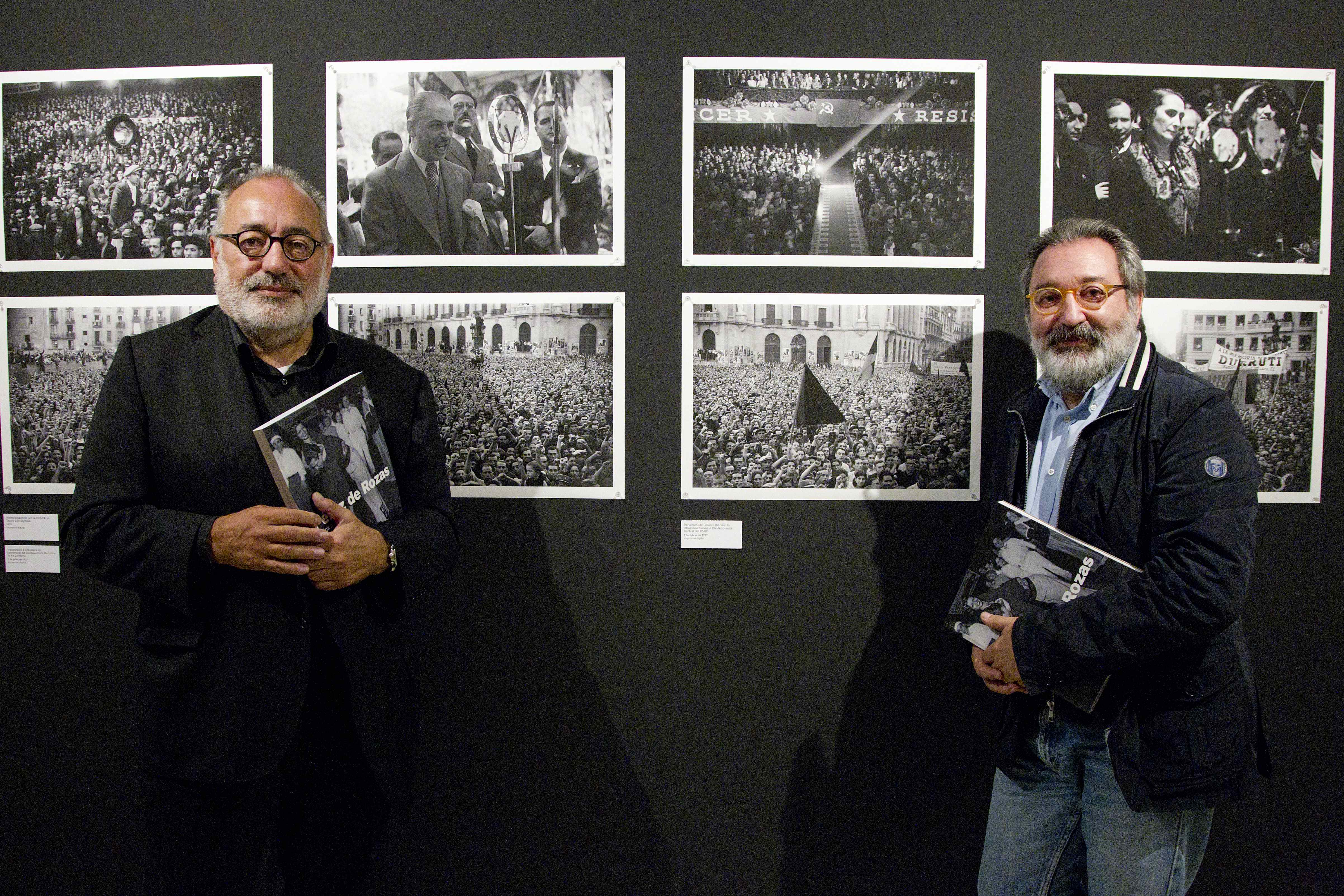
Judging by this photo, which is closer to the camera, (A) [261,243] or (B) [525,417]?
(A) [261,243]

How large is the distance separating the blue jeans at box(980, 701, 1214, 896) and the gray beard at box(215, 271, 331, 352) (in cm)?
206

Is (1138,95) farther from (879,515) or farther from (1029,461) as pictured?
(879,515)

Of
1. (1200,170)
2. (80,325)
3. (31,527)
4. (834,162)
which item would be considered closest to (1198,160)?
(1200,170)

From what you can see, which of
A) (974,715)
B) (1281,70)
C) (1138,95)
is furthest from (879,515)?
(1281,70)

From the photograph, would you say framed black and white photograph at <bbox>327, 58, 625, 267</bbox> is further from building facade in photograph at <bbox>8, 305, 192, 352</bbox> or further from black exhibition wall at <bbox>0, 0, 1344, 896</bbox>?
building facade in photograph at <bbox>8, 305, 192, 352</bbox>

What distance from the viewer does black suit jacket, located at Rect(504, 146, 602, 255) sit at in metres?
2.38

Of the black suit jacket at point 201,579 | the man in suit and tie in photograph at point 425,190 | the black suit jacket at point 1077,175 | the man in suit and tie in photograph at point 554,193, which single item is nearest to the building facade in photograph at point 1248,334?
the black suit jacket at point 1077,175

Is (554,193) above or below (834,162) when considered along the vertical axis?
below

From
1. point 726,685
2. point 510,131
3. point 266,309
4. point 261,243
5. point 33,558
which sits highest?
point 510,131

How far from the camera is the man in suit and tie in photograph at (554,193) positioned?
237cm

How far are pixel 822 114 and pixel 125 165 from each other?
2294 mm

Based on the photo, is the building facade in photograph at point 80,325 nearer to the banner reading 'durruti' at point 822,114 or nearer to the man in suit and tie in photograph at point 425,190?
the man in suit and tie in photograph at point 425,190

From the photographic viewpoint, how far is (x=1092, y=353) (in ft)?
5.81

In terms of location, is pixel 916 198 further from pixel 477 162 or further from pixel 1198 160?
pixel 477 162
